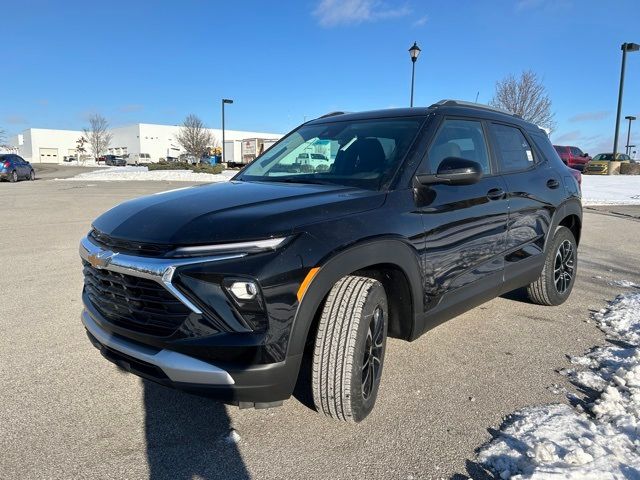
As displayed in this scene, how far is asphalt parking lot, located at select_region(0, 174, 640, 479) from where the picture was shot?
2.35 m

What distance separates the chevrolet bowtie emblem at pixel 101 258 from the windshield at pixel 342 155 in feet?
4.32

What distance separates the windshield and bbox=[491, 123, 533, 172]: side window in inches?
39.7

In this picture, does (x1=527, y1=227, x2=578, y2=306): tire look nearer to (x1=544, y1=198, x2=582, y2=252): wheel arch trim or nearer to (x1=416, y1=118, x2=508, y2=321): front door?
(x1=544, y1=198, x2=582, y2=252): wheel arch trim

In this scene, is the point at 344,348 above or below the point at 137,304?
below

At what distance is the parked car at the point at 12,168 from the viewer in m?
24.2

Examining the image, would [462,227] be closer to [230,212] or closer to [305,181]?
[305,181]

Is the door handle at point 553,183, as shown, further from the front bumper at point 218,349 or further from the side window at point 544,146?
the front bumper at point 218,349

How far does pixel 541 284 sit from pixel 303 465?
324cm

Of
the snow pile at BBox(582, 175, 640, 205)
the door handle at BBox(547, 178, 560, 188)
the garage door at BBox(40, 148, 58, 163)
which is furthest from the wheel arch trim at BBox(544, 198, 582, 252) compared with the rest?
the garage door at BBox(40, 148, 58, 163)

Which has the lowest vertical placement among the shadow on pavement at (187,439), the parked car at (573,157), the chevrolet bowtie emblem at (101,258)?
the shadow on pavement at (187,439)

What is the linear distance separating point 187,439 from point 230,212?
1243 millimetres

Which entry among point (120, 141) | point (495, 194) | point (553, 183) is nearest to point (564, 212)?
point (553, 183)

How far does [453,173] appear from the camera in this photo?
9.64 ft

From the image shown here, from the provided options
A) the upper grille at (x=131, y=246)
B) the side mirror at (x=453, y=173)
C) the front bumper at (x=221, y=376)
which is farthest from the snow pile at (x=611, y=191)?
the upper grille at (x=131, y=246)
